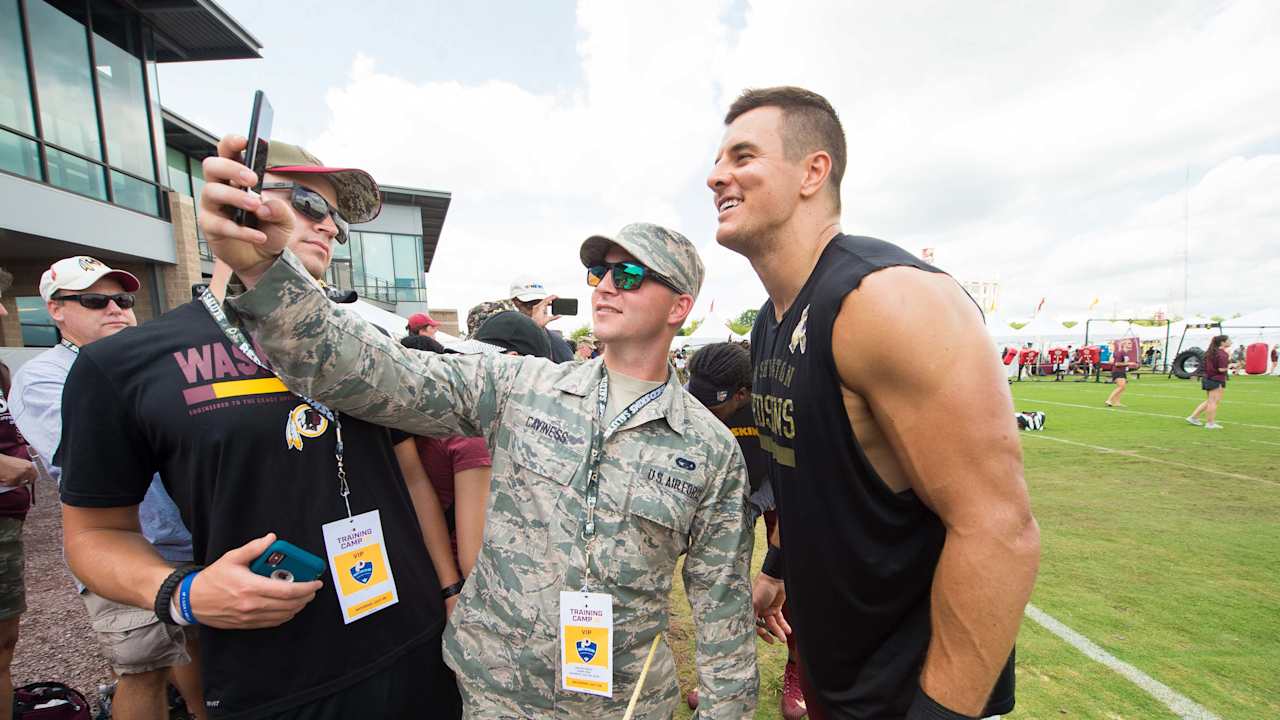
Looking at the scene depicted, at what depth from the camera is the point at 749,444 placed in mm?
3594

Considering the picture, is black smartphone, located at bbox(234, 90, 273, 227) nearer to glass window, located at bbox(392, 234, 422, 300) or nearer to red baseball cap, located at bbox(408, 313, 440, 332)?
red baseball cap, located at bbox(408, 313, 440, 332)

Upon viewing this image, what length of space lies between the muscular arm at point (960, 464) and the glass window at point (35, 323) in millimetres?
16760

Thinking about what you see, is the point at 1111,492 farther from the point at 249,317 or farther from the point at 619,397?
the point at 249,317

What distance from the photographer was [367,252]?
25.0 meters

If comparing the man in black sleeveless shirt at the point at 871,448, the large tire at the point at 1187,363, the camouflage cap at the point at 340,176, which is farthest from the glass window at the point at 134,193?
the large tire at the point at 1187,363

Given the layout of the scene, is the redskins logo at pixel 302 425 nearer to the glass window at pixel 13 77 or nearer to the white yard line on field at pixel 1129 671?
the white yard line on field at pixel 1129 671

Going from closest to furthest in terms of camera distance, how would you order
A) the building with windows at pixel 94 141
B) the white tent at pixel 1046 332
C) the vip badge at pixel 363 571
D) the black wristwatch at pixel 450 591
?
the vip badge at pixel 363 571 → the black wristwatch at pixel 450 591 → the building with windows at pixel 94 141 → the white tent at pixel 1046 332

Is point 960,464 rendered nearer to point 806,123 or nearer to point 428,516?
point 806,123

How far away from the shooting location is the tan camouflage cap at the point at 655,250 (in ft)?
6.45

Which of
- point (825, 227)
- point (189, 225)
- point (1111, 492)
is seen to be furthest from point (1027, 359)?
point (189, 225)

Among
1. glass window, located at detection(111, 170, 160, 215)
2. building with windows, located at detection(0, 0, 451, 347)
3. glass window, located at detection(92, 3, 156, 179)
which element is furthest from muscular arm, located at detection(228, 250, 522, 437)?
glass window, located at detection(92, 3, 156, 179)

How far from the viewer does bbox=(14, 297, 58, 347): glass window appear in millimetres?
11102

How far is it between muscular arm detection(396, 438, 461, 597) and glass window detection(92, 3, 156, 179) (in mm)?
13308

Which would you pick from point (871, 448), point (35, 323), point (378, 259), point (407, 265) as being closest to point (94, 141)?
point (35, 323)
